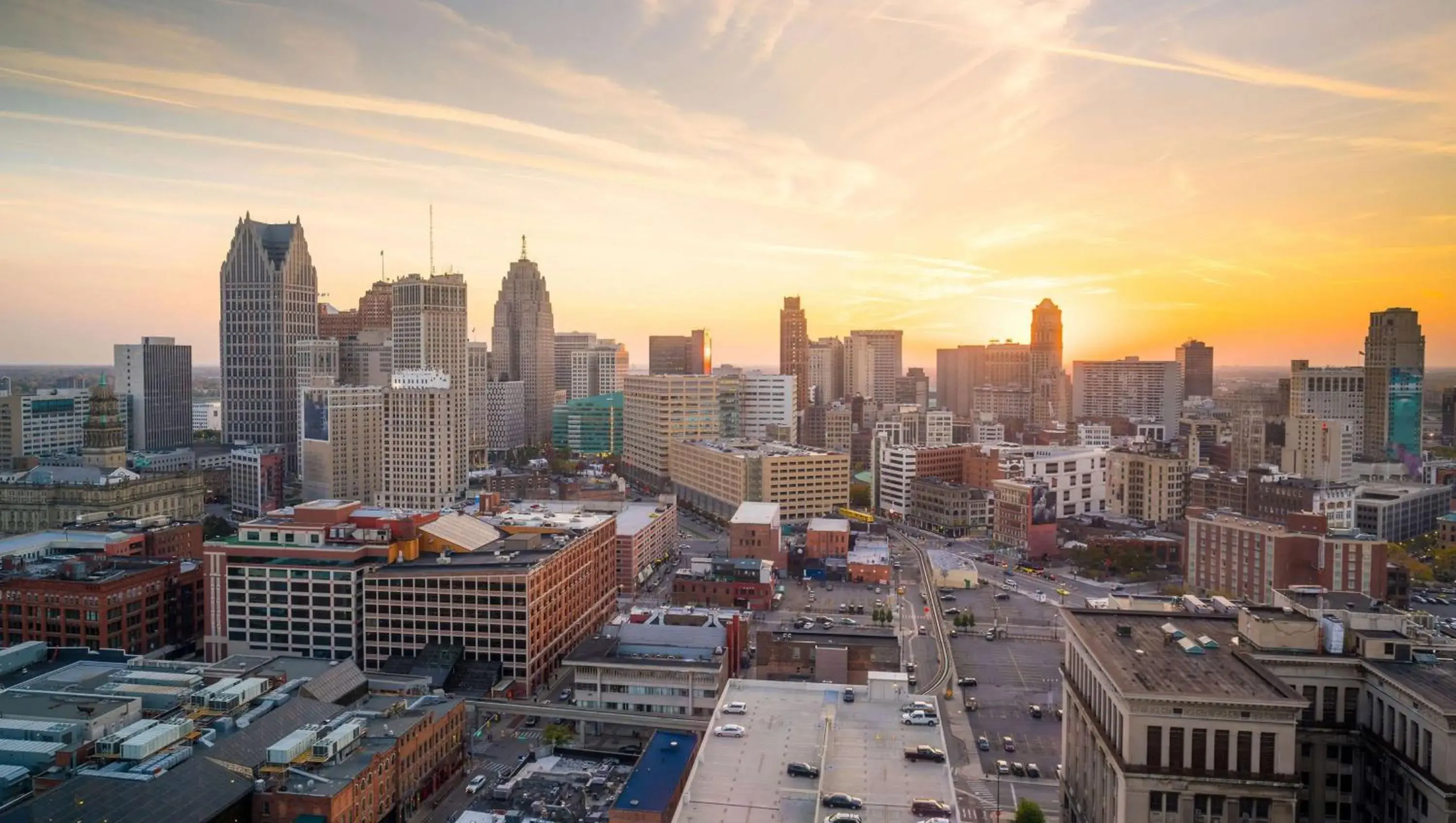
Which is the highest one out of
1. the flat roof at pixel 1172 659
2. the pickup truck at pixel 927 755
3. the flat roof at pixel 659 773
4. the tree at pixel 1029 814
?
the flat roof at pixel 1172 659

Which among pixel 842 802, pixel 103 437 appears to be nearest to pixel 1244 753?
pixel 842 802

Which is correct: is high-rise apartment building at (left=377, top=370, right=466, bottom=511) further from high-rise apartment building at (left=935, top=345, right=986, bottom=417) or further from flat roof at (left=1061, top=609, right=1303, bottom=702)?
high-rise apartment building at (left=935, top=345, right=986, bottom=417)

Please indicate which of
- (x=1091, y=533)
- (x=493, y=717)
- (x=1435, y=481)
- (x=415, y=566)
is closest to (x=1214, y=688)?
(x=493, y=717)

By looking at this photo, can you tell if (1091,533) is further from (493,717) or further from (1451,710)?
(1451,710)

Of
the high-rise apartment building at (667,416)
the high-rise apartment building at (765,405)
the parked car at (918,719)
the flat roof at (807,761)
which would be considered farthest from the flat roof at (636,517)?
the high-rise apartment building at (765,405)

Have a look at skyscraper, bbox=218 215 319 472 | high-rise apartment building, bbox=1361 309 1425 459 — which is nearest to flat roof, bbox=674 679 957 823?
high-rise apartment building, bbox=1361 309 1425 459

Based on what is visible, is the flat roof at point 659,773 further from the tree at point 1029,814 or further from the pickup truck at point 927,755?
the tree at point 1029,814
